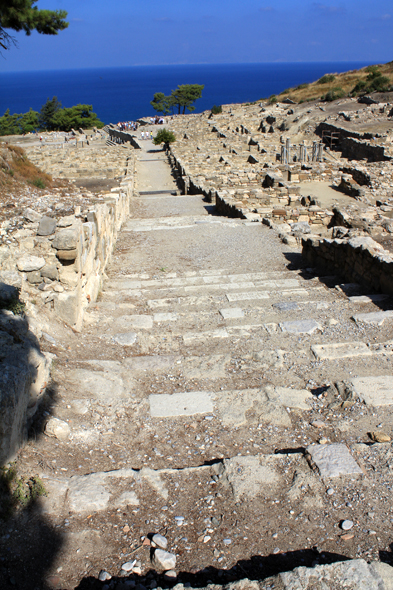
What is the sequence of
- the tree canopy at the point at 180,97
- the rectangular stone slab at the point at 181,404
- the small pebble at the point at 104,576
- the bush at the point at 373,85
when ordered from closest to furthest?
the small pebble at the point at 104,576, the rectangular stone slab at the point at 181,404, the bush at the point at 373,85, the tree canopy at the point at 180,97

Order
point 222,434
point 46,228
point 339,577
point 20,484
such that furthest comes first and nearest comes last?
point 46,228 → point 222,434 → point 20,484 → point 339,577

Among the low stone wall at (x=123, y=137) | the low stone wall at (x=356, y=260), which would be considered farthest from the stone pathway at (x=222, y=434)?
the low stone wall at (x=123, y=137)

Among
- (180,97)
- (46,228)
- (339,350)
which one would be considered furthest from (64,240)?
(180,97)

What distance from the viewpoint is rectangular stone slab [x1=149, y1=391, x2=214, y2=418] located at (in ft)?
13.3

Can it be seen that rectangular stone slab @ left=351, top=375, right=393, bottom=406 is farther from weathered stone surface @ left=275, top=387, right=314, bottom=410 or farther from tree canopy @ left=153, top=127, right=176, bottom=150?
tree canopy @ left=153, top=127, right=176, bottom=150

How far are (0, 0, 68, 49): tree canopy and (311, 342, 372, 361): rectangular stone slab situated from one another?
646 inches

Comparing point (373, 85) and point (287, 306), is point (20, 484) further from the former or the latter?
point (373, 85)

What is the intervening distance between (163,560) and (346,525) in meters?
1.15

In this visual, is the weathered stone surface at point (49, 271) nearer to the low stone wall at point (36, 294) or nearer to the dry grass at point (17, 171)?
the low stone wall at point (36, 294)

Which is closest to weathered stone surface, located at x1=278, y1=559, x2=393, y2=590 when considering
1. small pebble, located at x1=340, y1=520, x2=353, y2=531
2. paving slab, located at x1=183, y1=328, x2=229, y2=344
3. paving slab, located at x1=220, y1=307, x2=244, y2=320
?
small pebble, located at x1=340, y1=520, x2=353, y2=531

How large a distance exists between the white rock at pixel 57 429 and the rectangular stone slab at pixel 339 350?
9.26 ft

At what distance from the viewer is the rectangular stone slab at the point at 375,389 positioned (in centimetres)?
411

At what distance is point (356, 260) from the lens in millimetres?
7875

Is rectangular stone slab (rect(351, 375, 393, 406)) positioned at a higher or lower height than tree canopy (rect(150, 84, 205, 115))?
lower
